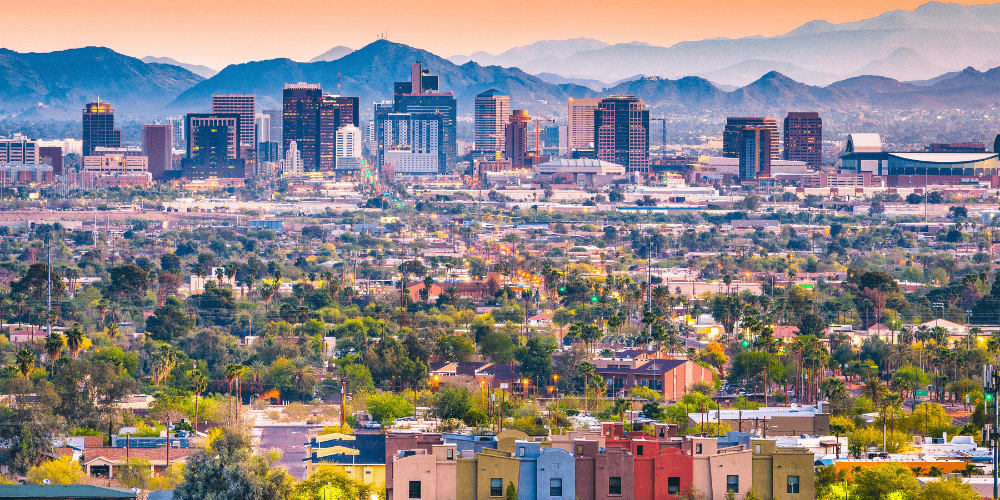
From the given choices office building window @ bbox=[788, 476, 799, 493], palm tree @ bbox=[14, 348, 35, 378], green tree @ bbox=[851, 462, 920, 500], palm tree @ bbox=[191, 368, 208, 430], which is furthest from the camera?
palm tree @ bbox=[14, 348, 35, 378]

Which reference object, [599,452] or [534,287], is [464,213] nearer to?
[534,287]

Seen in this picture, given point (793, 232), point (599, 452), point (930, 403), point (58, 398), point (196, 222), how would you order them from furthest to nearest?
point (196, 222) < point (793, 232) < point (930, 403) < point (58, 398) < point (599, 452)

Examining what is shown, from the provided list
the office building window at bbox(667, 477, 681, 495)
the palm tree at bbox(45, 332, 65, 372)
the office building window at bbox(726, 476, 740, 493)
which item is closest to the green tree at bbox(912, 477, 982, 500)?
the office building window at bbox(726, 476, 740, 493)

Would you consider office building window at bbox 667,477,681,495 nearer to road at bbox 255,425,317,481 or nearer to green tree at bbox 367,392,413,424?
road at bbox 255,425,317,481

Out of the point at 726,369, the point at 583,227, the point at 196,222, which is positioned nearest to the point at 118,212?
the point at 196,222

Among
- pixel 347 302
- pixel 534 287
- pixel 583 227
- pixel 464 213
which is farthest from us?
pixel 464 213
